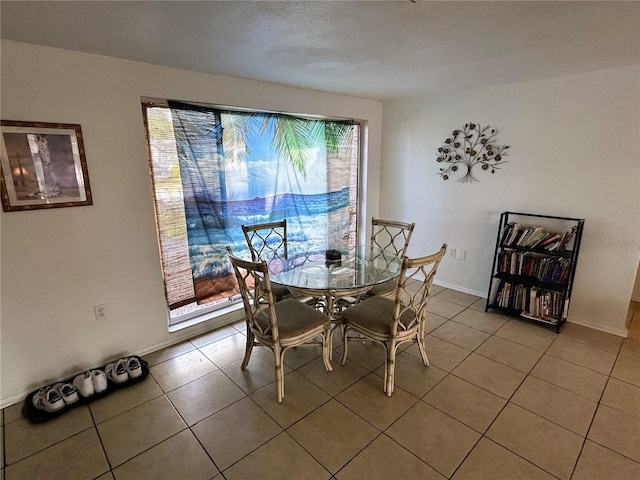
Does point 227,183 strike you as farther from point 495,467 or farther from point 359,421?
point 495,467

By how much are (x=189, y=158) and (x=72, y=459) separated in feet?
6.71

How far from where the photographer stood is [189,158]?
264 centimetres

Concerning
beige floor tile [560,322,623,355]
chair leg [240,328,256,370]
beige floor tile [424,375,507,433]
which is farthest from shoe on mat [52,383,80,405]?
beige floor tile [560,322,623,355]

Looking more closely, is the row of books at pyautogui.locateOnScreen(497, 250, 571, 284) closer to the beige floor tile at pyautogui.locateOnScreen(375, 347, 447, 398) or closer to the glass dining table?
the glass dining table

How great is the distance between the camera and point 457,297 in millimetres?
3557

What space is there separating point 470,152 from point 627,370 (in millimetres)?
2205

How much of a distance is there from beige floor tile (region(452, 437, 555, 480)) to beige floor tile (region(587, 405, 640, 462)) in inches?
18.3

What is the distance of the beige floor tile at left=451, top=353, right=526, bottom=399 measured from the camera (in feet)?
7.04

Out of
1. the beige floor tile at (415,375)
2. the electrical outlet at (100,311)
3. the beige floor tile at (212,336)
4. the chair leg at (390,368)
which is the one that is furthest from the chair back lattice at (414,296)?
the electrical outlet at (100,311)

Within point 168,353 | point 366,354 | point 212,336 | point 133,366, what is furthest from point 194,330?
point 366,354

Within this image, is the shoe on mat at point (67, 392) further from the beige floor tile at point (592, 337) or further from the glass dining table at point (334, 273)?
the beige floor tile at point (592, 337)

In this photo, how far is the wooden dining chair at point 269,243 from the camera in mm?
2713

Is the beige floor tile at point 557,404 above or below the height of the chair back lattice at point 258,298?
below

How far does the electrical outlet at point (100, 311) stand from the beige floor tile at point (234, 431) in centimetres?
106
